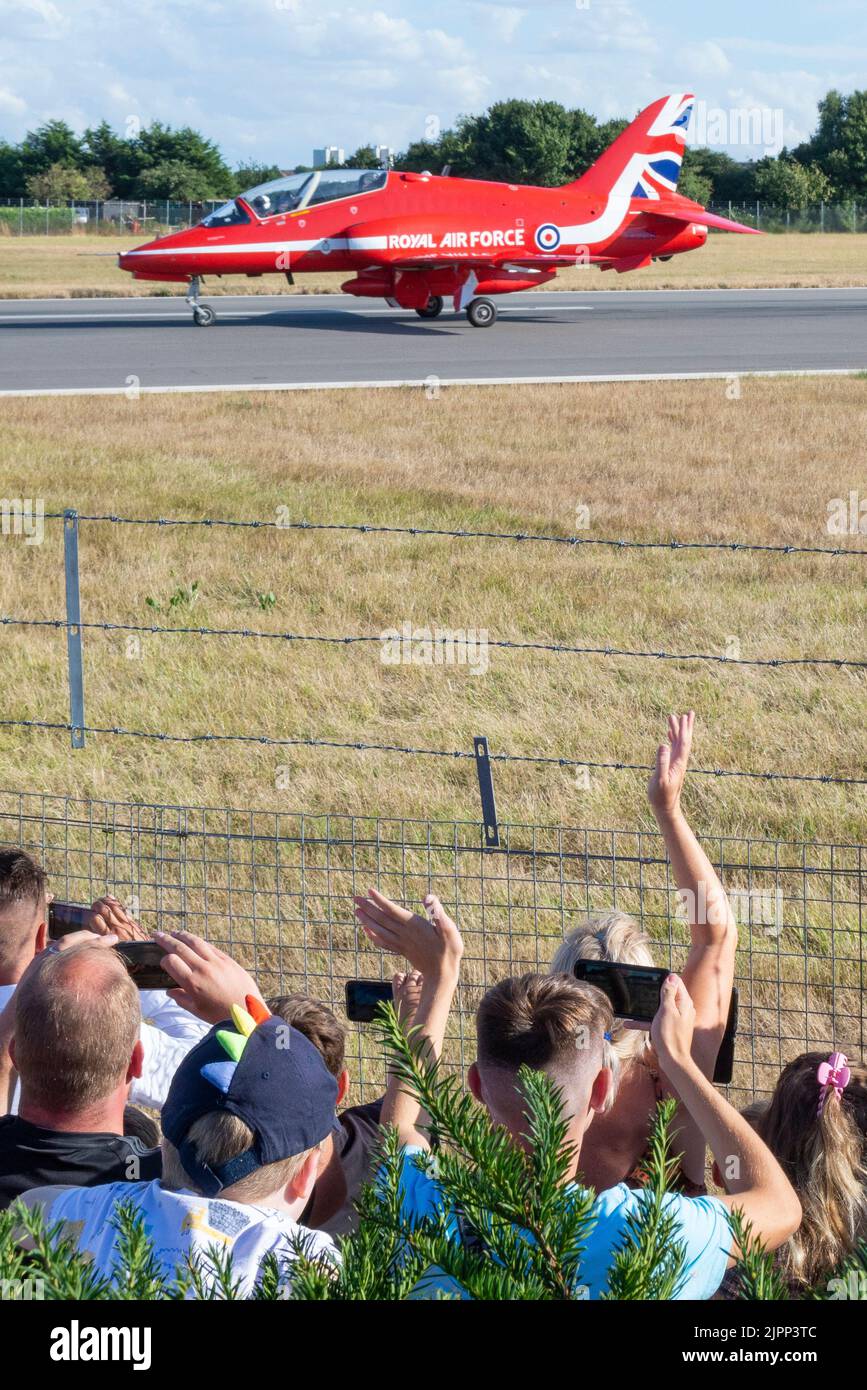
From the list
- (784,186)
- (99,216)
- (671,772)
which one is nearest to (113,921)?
(671,772)

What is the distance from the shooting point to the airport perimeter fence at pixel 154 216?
6169 centimetres

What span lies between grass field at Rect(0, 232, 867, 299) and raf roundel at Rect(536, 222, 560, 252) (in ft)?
36.7

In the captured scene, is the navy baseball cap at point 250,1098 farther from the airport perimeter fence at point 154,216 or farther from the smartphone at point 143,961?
the airport perimeter fence at point 154,216

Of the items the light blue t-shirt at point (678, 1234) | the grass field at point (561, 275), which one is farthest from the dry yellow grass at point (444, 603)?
the grass field at point (561, 275)

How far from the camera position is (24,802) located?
6812mm

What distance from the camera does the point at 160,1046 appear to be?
3424 millimetres

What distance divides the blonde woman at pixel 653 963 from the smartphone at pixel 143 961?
3.30 feet

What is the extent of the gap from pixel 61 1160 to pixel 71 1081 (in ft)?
0.47

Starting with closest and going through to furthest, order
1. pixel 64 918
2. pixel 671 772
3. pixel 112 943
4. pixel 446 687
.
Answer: pixel 112 943 → pixel 671 772 → pixel 64 918 → pixel 446 687

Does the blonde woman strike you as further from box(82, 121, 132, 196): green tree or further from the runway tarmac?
box(82, 121, 132, 196): green tree

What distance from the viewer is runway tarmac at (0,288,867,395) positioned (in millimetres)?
20984

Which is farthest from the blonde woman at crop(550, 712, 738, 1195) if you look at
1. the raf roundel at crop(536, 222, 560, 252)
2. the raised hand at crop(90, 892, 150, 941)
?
the raf roundel at crop(536, 222, 560, 252)

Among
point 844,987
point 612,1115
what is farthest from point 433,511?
point 612,1115

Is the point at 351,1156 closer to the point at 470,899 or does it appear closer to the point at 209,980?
the point at 209,980
